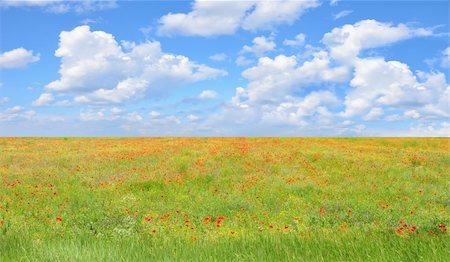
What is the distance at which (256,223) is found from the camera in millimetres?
13281

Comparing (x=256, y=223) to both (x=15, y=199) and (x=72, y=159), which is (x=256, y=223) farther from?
(x=72, y=159)

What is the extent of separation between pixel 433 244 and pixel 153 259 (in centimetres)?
347

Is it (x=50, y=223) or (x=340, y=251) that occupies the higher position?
(x=340, y=251)

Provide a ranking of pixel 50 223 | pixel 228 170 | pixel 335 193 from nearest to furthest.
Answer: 1. pixel 50 223
2. pixel 335 193
3. pixel 228 170

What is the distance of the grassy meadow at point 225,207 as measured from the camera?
5.96m

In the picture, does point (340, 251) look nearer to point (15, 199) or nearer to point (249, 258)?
point (249, 258)

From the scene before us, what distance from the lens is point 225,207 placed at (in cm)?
1547

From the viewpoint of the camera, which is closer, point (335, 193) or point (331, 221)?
point (331, 221)

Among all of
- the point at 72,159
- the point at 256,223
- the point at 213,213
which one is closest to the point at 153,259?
the point at 256,223

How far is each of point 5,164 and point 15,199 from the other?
11845 millimetres

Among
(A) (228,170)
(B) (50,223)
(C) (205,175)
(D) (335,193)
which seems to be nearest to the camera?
(B) (50,223)

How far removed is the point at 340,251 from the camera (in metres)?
5.58

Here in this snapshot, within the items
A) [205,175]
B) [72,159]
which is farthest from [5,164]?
[205,175]

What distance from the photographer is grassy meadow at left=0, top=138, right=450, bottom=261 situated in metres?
5.96
